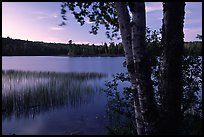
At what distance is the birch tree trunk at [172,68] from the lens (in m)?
4.14

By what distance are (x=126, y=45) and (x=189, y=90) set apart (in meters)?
5.91

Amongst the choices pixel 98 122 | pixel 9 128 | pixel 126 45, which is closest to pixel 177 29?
pixel 126 45

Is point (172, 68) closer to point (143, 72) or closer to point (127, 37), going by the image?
point (143, 72)

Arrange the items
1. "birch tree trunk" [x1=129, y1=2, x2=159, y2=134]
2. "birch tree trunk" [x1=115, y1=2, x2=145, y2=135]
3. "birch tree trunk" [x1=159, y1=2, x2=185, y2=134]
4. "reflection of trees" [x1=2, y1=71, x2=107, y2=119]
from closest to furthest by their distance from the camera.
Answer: "birch tree trunk" [x1=159, y1=2, x2=185, y2=134], "birch tree trunk" [x1=129, y1=2, x2=159, y2=134], "birch tree trunk" [x1=115, y1=2, x2=145, y2=135], "reflection of trees" [x1=2, y1=71, x2=107, y2=119]

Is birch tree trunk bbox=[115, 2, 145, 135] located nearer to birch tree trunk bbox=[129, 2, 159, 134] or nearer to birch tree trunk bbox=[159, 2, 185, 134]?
birch tree trunk bbox=[129, 2, 159, 134]

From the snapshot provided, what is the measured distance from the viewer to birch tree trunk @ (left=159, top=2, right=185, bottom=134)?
414cm

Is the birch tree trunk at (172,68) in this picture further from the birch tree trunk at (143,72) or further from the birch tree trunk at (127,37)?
the birch tree trunk at (127,37)

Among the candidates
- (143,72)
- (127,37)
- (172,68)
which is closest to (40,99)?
(127,37)

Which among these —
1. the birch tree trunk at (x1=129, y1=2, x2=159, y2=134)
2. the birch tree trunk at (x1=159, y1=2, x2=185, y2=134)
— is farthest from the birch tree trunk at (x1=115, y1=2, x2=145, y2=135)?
the birch tree trunk at (x1=159, y1=2, x2=185, y2=134)

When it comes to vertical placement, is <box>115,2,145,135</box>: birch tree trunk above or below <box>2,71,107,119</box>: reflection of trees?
above

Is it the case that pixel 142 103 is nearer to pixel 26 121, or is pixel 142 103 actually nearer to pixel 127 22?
pixel 127 22

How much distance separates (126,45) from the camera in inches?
194

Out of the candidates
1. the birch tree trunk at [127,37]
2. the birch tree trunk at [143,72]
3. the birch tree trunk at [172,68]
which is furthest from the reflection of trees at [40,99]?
the birch tree trunk at [172,68]

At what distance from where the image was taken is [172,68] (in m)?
4.19
